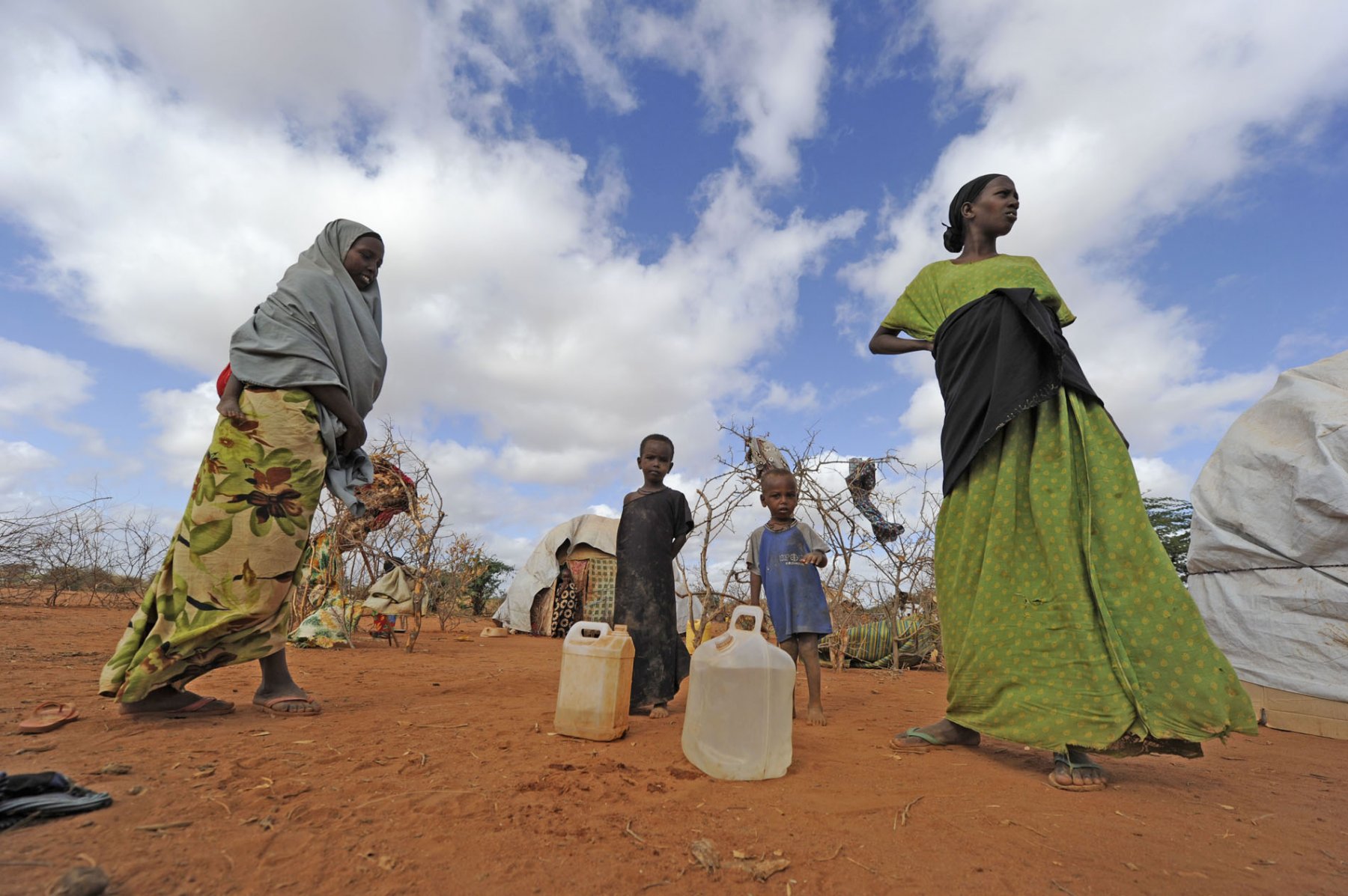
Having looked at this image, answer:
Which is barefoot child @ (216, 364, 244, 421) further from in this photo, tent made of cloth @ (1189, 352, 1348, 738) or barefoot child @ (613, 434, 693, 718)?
tent made of cloth @ (1189, 352, 1348, 738)

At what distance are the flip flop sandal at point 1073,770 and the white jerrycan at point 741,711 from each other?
2.75ft

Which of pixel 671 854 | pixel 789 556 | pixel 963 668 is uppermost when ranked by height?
pixel 789 556

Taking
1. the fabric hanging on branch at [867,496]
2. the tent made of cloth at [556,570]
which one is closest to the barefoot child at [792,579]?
the fabric hanging on branch at [867,496]

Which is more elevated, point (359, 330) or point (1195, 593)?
point (359, 330)

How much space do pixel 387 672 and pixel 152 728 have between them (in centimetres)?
206

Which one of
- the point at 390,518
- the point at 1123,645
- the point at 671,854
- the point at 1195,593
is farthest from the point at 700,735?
the point at 390,518

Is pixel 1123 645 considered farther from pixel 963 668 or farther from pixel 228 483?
pixel 228 483

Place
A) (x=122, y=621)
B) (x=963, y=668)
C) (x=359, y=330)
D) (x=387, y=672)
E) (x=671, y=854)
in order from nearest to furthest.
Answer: (x=671, y=854)
(x=963, y=668)
(x=359, y=330)
(x=387, y=672)
(x=122, y=621)

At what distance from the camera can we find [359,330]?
304cm

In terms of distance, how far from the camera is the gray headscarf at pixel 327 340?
2.70 meters

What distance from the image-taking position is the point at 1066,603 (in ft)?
7.36

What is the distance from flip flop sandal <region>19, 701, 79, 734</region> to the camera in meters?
2.16

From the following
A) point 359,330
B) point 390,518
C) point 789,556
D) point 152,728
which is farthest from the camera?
point 390,518

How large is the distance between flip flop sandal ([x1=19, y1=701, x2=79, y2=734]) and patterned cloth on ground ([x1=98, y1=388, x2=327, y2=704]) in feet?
0.38
